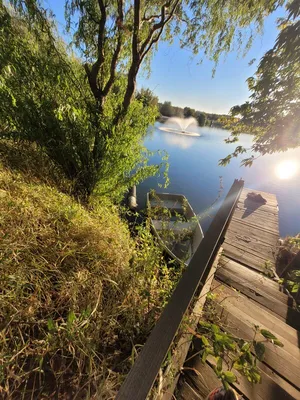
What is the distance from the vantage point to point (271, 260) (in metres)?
2.65

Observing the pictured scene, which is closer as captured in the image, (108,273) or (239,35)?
(108,273)

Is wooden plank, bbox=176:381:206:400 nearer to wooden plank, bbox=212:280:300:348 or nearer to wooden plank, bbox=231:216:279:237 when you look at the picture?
wooden plank, bbox=212:280:300:348

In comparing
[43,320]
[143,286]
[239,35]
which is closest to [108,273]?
[143,286]

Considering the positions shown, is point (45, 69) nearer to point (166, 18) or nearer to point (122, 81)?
point (122, 81)

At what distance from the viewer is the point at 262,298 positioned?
173 cm

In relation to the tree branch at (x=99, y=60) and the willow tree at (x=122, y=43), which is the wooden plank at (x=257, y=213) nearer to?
the willow tree at (x=122, y=43)

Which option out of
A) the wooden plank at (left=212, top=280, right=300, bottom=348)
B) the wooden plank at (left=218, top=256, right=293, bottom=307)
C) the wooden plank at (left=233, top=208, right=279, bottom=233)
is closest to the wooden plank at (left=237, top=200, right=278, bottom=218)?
the wooden plank at (left=233, top=208, right=279, bottom=233)

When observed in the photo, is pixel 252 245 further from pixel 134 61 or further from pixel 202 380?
pixel 134 61

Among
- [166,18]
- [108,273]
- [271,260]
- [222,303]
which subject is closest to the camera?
[108,273]

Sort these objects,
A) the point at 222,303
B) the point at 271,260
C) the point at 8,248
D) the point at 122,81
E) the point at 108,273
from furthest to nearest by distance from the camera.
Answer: the point at 122,81
the point at 271,260
the point at 222,303
the point at 108,273
the point at 8,248

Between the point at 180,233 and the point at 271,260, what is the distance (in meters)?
2.39

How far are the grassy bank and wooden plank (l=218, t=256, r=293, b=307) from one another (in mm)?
1034

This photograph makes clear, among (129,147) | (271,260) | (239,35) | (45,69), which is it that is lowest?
(271,260)

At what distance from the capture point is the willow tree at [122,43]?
2.61 meters
